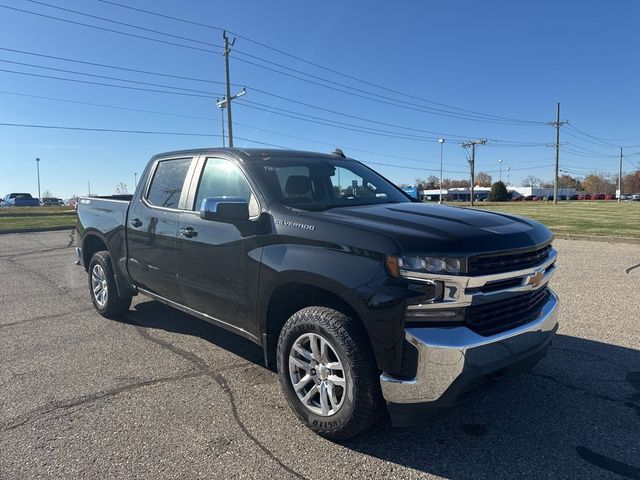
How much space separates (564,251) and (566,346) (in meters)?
7.11

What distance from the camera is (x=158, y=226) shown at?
452 centimetres

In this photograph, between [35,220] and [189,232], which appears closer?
[189,232]

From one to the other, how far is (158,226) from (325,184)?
5.54 ft

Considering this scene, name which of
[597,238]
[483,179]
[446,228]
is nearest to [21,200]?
[597,238]

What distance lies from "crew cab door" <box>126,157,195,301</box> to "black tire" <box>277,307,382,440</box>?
6.12 feet

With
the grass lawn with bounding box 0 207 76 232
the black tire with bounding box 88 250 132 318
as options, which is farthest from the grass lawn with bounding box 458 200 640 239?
the grass lawn with bounding box 0 207 76 232

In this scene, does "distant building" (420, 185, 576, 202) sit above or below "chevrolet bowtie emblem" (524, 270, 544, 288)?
above

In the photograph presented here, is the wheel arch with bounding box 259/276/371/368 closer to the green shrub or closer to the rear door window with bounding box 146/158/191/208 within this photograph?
the rear door window with bounding box 146/158/191/208

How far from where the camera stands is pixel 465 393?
2654 millimetres

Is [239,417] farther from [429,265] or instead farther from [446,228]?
[446,228]

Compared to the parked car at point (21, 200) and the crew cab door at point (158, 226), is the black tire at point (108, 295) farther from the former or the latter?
the parked car at point (21, 200)

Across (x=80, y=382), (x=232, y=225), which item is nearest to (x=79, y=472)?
(x=80, y=382)

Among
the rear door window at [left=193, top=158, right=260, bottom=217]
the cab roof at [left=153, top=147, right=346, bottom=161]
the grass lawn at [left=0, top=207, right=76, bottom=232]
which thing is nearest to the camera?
the rear door window at [left=193, top=158, right=260, bottom=217]

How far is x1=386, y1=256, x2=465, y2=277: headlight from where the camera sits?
2609mm
